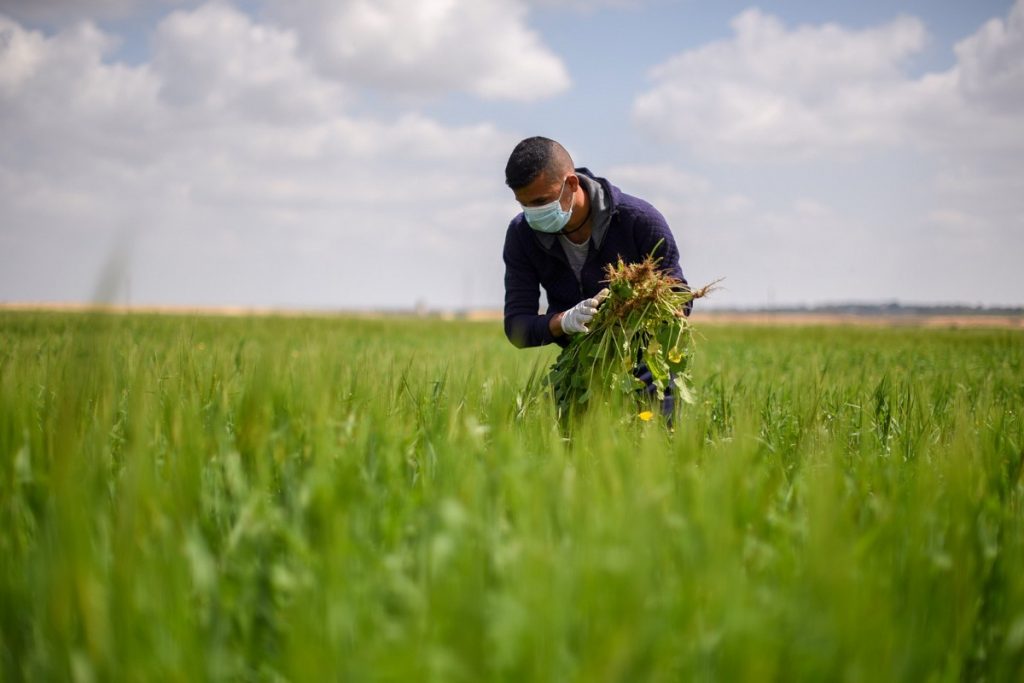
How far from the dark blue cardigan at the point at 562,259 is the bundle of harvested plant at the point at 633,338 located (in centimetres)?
29

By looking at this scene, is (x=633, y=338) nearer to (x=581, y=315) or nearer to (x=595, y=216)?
(x=581, y=315)

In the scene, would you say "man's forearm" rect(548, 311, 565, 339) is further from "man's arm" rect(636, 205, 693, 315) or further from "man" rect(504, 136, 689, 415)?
"man's arm" rect(636, 205, 693, 315)

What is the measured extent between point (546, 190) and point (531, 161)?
0.15 m

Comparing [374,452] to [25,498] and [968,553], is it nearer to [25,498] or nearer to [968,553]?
[25,498]

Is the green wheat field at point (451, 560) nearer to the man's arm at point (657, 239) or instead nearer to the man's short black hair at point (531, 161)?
the man's short black hair at point (531, 161)

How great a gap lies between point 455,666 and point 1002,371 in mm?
7821

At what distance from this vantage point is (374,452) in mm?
1933

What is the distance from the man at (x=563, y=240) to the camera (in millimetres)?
3494

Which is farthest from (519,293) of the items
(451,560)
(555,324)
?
(451,560)

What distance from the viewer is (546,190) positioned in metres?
3.51

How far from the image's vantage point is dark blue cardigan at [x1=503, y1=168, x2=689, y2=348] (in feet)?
12.3

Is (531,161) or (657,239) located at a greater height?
(531,161)

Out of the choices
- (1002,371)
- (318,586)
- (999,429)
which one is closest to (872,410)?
(999,429)

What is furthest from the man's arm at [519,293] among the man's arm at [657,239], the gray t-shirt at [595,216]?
the man's arm at [657,239]
